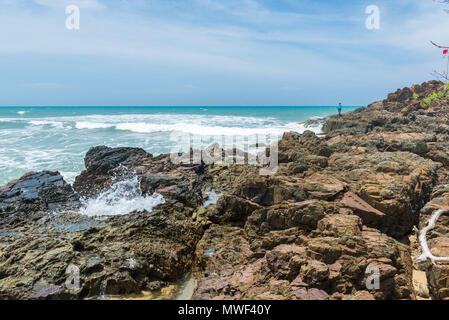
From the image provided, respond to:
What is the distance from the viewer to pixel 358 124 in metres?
16.5

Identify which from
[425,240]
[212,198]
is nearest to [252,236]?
[212,198]

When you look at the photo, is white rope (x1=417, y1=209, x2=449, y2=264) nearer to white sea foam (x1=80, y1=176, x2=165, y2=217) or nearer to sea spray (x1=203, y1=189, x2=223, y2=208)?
sea spray (x1=203, y1=189, x2=223, y2=208)

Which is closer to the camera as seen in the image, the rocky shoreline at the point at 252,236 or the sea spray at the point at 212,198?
the rocky shoreline at the point at 252,236

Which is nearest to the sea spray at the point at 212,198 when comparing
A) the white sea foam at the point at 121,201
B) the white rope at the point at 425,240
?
the white sea foam at the point at 121,201

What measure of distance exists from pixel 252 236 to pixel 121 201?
3.42 m

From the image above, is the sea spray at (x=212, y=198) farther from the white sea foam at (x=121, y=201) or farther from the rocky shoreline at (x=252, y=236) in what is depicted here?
the white sea foam at (x=121, y=201)

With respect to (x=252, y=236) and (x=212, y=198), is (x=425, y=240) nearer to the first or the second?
(x=252, y=236)

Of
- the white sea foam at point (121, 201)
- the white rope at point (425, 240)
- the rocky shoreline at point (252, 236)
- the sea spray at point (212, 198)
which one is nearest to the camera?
the rocky shoreline at point (252, 236)

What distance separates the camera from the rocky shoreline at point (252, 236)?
3.59 m

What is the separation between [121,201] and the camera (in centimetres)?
655

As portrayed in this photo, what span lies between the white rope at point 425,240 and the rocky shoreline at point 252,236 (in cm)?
10

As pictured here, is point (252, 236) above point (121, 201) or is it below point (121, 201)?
below
